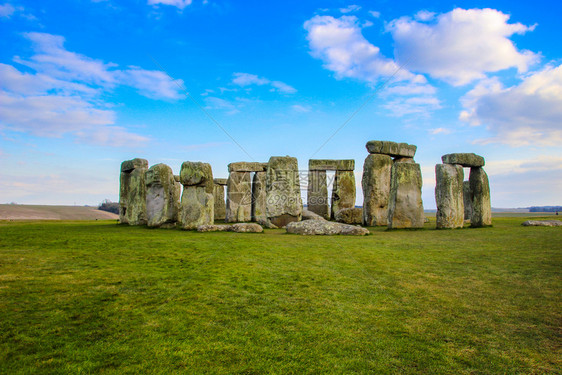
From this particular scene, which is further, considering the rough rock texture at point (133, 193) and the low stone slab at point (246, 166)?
the low stone slab at point (246, 166)

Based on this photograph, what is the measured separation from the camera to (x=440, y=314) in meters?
3.24

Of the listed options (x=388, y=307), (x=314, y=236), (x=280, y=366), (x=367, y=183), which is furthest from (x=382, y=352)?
(x=367, y=183)

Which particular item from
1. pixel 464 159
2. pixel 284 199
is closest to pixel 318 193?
pixel 284 199

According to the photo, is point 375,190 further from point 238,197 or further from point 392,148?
point 238,197

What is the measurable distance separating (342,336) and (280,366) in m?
0.69

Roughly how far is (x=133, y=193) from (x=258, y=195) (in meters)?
6.30

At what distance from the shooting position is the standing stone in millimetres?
10953

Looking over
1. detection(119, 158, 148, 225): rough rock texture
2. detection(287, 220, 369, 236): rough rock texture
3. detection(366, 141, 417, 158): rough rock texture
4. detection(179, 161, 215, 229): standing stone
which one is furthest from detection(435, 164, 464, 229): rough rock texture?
detection(119, 158, 148, 225): rough rock texture

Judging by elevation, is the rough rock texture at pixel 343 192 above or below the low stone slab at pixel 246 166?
below

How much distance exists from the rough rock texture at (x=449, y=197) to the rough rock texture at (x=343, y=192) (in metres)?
6.51

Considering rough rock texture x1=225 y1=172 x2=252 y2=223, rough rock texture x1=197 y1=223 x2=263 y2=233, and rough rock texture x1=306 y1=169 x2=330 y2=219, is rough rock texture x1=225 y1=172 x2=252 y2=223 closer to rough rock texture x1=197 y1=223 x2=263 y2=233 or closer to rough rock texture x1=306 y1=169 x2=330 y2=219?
rough rock texture x1=306 y1=169 x2=330 y2=219

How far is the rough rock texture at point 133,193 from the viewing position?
1269cm

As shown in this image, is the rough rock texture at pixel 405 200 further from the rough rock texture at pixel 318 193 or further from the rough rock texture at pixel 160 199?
the rough rock texture at pixel 160 199

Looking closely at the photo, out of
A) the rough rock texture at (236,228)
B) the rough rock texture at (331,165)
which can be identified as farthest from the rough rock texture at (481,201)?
the rough rock texture at (236,228)
